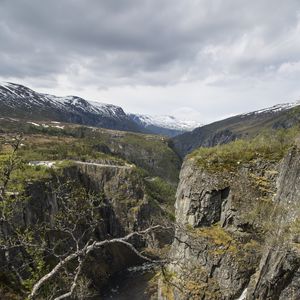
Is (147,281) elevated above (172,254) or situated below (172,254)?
below

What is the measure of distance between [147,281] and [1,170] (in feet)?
238

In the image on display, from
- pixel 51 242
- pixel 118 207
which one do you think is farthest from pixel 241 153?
pixel 118 207

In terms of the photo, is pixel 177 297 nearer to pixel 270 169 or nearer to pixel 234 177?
pixel 234 177

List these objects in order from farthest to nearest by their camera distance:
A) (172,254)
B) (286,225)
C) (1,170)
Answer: (172,254) < (286,225) < (1,170)

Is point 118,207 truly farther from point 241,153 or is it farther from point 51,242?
point 51,242

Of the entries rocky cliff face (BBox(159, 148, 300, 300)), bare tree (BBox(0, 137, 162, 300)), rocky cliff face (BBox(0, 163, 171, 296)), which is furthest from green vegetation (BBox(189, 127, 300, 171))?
rocky cliff face (BBox(0, 163, 171, 296))

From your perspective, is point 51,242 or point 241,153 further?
point 241,153

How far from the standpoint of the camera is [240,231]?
1836 inches

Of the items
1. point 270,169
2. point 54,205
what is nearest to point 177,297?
point 270,169

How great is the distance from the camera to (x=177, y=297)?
153 ft

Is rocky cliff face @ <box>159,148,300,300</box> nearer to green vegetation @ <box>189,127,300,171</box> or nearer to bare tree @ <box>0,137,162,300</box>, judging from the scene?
green vegetation @ <box>189,127,300,171</box>

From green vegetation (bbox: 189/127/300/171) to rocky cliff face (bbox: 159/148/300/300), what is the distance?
2.13ft

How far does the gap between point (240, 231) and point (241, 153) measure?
458 inches

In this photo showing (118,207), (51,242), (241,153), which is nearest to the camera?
(51,242)
